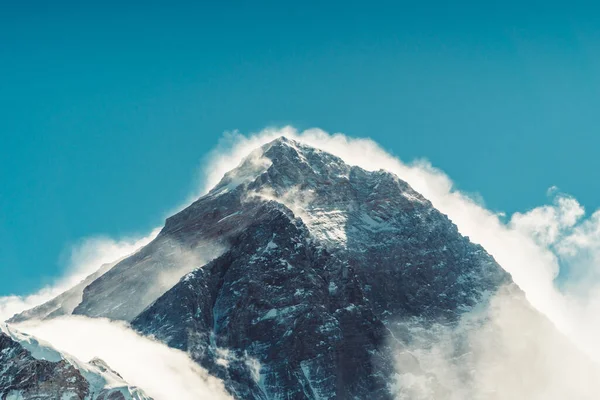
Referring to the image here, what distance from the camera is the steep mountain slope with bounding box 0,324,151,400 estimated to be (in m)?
188

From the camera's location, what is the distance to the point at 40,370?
190m

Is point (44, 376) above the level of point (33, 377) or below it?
below

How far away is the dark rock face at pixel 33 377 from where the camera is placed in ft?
614

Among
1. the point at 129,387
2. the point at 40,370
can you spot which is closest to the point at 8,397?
the point at 40,370

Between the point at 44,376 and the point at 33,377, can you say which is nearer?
the point at 33,377

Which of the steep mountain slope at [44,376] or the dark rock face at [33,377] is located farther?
the steep mountain slope at [44,376]

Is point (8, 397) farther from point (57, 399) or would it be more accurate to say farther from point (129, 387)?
point (129, 387)

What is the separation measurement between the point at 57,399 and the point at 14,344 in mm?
13867

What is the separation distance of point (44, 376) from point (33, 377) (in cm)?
186

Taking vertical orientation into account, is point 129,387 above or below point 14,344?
below

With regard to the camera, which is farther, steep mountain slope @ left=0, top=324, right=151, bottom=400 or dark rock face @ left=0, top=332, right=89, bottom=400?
steep mountain slope @ left=0, top=324, right=151, bottom=400

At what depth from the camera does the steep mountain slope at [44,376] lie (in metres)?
188

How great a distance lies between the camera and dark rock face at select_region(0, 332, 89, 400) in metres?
187

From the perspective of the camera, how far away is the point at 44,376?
190m
